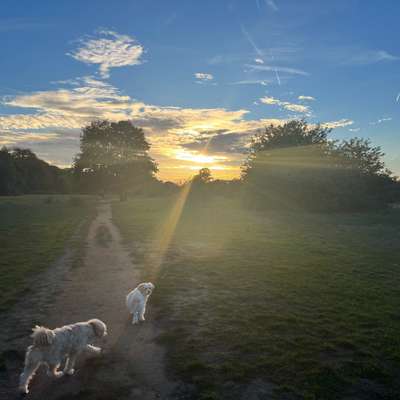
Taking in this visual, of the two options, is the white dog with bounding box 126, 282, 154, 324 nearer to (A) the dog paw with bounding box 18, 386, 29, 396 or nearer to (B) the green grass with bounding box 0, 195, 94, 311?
(A) the dog paw with bounding box 18, 386, 29, 396

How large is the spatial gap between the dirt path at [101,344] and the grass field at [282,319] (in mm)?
586

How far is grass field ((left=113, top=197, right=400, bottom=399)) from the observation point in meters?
7.02

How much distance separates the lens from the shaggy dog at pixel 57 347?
21.7ft

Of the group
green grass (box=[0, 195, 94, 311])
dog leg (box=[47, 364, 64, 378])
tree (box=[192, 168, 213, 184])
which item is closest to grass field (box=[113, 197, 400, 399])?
dog leg (box=[47, 364, 64, 378])

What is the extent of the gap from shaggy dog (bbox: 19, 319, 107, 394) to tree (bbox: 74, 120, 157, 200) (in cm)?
7153

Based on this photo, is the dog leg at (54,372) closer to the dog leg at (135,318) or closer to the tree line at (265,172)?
the dog leg at (135,318)

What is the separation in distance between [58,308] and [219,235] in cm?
1863

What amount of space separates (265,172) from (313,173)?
8.10 m

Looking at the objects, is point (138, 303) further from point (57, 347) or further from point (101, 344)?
point (57, 347)

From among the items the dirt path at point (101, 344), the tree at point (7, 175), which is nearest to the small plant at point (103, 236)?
the dirt path at point (101, 344)

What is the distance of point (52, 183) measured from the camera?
316 feet

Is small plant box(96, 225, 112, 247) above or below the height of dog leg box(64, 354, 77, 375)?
above

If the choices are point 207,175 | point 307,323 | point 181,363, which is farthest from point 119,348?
point 207,175

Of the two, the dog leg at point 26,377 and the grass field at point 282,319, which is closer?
the dog leg at point 26,377
